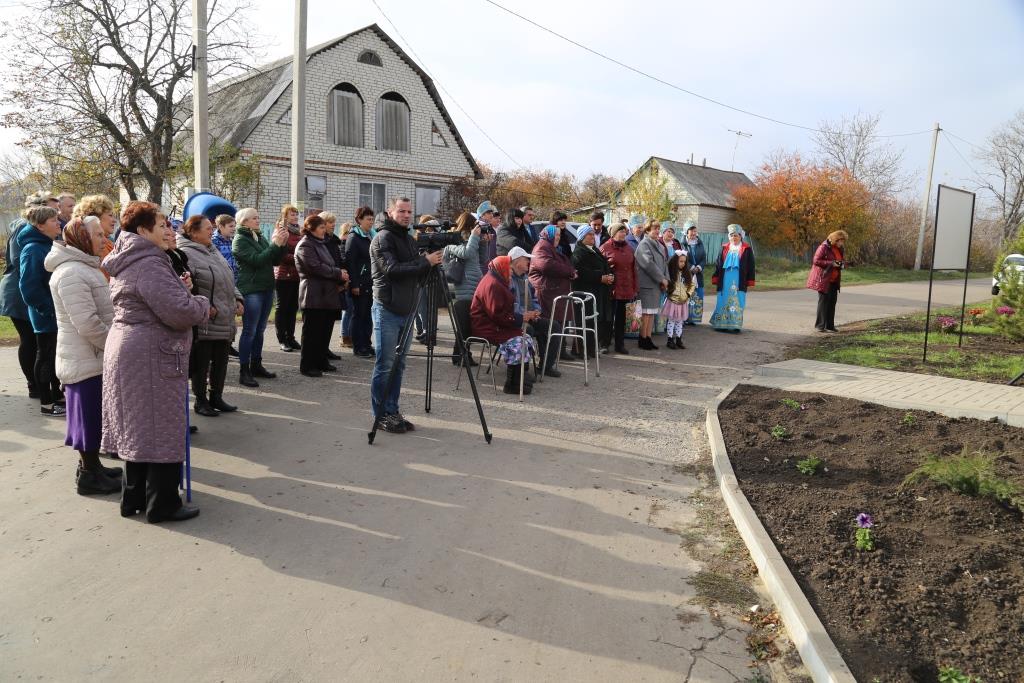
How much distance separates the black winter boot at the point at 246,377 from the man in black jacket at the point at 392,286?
229cm

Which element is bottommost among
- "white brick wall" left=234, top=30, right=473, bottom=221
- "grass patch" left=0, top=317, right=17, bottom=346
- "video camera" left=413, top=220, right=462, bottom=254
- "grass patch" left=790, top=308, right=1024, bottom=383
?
"grass patch" left=0, top=317, right=17, bottom=346

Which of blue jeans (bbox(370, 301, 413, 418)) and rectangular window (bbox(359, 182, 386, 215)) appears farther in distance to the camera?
rectangular window (bbox(359, 182, 386, 215))

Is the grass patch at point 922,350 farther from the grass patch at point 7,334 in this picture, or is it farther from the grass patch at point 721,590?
the grass patch at point 7,334

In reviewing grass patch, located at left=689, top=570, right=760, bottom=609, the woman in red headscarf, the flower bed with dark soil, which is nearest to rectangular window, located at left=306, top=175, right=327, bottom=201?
the woman in red headscarf

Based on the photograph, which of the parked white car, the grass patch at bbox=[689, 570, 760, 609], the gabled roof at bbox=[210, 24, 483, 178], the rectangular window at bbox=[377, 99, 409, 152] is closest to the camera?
the grass patch at bbox=[689, 570, 760, 609]

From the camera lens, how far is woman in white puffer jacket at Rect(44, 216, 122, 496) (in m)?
4.68

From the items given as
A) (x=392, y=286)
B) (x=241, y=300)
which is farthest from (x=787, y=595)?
(x=241, y=300)

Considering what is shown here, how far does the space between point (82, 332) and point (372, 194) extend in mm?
23380

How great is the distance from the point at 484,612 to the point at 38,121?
22.3 m

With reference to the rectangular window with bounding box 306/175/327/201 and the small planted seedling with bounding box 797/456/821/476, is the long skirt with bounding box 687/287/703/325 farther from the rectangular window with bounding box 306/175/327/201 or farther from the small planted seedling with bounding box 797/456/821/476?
the rectangular window with bounding box 306/175/327/201

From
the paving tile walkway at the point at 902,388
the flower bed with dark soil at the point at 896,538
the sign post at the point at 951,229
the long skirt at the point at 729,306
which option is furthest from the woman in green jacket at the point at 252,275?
the sign post at the point at 951,229

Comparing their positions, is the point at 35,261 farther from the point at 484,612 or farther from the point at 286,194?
the point at 286,194

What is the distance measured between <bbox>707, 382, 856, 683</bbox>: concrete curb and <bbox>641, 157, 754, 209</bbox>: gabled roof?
128 ft

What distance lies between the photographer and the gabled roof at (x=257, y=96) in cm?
2403
